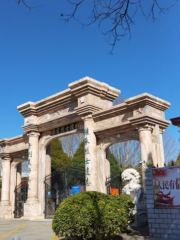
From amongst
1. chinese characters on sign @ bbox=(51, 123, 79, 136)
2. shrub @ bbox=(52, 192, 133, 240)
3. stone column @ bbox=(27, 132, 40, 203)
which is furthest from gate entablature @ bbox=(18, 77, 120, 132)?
shrub @ bbox=(52, 192, 133, 240)

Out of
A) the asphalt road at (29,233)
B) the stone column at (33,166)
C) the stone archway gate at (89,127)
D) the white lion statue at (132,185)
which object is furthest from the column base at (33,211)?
the white lion statue at (132,185)


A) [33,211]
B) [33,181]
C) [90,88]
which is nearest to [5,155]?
[33,181]

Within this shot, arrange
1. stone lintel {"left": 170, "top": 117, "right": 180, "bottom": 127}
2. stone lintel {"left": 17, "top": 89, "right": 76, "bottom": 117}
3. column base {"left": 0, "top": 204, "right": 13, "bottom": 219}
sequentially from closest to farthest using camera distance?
stone lintel {"left": 170, "top": 117, "right": 180, "bottom": 127} < stone lintel {"left": 17, "top": 89, "right": 76, "bottom": 117} < column base {"left": 0, "top": 204, "right": 13, "bottom": 219}

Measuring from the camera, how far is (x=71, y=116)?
Answer: 12.7 meters

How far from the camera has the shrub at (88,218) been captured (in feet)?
19.3

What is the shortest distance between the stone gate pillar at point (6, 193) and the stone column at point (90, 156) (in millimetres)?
7042

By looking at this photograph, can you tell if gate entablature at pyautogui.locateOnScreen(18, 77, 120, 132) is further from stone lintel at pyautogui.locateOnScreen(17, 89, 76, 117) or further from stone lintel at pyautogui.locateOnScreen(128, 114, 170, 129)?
stone lintel at pyautogui.locateOnScreen(128, 114, 170, 129)

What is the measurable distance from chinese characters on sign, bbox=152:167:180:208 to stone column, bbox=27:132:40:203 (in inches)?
323

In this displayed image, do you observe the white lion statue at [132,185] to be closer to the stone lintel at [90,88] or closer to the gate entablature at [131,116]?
the gate entablature at [131,116]

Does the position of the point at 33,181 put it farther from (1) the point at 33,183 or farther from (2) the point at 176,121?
(2) the point at 176,121

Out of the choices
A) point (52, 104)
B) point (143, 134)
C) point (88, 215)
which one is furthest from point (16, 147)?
point (88, 215)

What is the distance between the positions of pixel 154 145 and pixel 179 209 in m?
4.38

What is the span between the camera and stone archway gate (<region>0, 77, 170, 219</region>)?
10.3m

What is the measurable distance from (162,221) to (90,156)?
529cm
